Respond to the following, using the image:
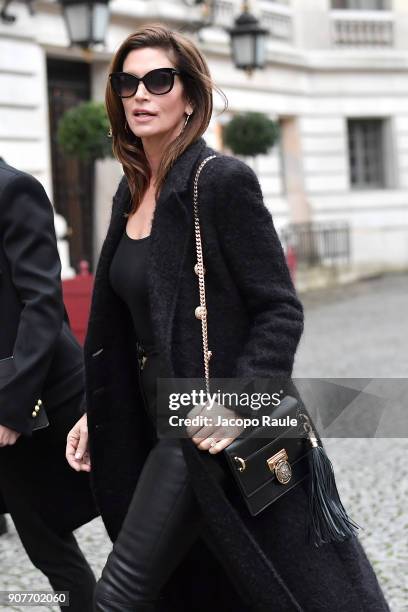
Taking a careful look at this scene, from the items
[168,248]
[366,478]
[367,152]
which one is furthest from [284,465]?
[367,152]

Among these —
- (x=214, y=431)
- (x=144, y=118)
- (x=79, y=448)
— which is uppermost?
(x=144, y=118)

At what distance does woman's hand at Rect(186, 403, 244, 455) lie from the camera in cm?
253

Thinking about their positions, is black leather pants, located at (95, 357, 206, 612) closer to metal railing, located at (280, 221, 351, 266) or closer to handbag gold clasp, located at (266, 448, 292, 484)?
handbag gold clasp, located at (266, 448, 292, 484)

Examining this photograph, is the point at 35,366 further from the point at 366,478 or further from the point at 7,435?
the point at 366,478

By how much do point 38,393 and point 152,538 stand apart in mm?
638

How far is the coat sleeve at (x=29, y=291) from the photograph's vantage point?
3010 mm

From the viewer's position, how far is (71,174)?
17.0m

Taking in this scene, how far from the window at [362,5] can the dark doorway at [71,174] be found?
30.0 ft

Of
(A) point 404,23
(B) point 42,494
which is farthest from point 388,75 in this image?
(B) point 42,494

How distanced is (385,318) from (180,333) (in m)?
12.3

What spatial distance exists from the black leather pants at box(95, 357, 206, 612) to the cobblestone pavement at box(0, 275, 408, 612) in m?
1.56

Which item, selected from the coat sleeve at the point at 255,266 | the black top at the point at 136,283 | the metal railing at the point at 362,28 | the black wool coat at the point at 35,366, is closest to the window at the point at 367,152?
the metal railing at the point at 362,28

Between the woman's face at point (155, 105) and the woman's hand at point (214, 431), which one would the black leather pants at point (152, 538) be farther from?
the woman's face at point (155, 105)

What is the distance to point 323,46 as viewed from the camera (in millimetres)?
24219
